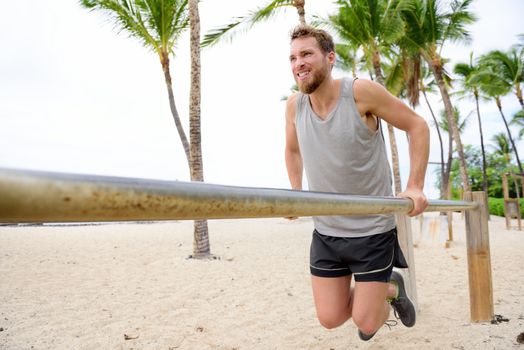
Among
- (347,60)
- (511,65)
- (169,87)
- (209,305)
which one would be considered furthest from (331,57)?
(511,65)

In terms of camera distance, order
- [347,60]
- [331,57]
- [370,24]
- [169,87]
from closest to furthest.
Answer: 1. [331,57]
2. [169,87]
3. [370,24]
4. [347,60]

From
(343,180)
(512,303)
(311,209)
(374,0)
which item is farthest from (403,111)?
(374,0)

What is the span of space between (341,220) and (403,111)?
2.45ft

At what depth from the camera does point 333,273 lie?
2.59 metres

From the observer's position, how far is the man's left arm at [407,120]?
2201 mm

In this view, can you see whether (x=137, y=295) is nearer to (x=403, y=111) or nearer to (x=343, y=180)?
(x=343, y=180)

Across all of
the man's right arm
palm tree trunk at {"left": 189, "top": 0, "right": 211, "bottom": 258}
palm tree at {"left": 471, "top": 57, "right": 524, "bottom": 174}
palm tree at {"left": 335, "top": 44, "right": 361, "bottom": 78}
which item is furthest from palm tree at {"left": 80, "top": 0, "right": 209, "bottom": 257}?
palm tree at {"left": 471, "top": 57, "right": 524, "bottom": 174}

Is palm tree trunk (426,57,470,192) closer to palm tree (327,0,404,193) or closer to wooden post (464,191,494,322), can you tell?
palm tree (327,0,404,193)

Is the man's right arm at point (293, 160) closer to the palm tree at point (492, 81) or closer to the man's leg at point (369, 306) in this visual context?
the man's leg at point (369, 306)

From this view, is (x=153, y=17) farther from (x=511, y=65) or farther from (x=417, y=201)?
(x=511, y=65)

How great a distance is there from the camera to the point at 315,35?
93.3 inches

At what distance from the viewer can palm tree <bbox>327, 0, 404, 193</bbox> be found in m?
13.8

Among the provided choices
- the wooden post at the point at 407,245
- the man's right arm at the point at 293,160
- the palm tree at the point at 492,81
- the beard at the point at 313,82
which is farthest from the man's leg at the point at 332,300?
the palm tree at the point at 492,81

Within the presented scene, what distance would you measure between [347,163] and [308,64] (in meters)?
0.62
